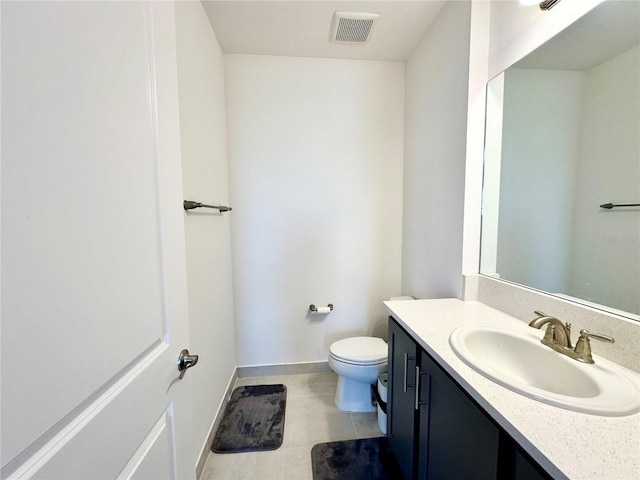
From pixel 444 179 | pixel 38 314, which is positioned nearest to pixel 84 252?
pixel 38 314

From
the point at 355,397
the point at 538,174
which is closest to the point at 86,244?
the point at 538,174

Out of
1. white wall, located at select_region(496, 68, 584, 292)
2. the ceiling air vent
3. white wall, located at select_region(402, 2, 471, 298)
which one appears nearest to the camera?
white wall, located at select_region(496, 68, 584, 292)

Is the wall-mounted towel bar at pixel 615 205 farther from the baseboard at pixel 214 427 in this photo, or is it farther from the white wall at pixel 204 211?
the baseboard at pixel 214 427

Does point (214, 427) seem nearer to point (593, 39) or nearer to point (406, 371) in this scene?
point (406, 371)

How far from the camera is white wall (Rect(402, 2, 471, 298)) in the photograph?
144cm

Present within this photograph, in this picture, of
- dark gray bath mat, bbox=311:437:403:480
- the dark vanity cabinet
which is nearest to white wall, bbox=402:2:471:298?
the dark vanity cabinet

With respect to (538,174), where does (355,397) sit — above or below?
below

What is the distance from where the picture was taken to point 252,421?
67.4 inches

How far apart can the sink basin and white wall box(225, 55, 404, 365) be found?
125 cm

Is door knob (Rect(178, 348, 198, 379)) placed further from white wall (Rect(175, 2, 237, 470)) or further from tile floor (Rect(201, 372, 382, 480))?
tile floor (Rect(201, 372, 382, 480))

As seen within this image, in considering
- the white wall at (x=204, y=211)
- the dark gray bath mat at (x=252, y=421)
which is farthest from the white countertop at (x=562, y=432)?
the dark gray bath mat at (x=252, y=421)

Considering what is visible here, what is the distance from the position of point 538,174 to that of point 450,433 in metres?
1.17

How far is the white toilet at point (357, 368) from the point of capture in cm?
168

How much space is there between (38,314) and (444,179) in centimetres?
175
